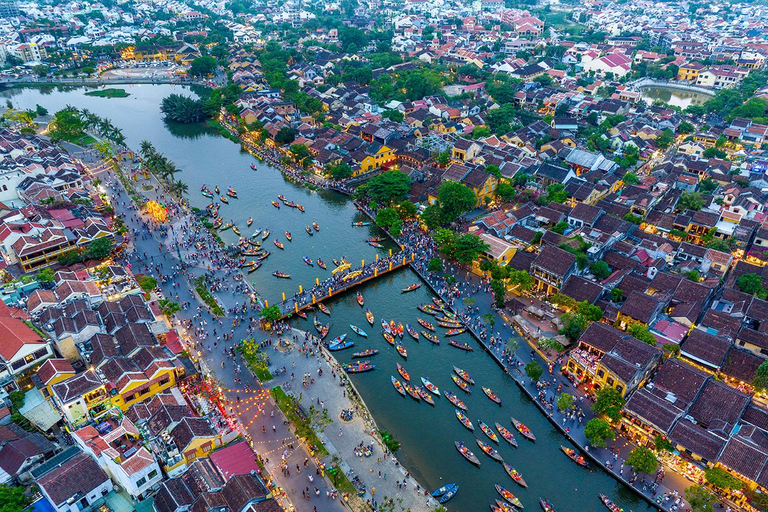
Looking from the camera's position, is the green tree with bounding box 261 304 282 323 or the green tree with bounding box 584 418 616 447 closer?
the green tree with bounding box 584 418 616 447

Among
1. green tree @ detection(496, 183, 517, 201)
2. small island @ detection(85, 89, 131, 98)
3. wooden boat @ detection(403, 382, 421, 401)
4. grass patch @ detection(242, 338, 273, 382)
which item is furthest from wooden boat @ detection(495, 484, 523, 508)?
small island @ detection(85, 89, 131, 98)

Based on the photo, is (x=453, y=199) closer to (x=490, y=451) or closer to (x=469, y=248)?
(x=469, y=248)

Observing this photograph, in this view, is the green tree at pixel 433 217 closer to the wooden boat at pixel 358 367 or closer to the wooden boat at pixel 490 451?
the wooden boat at pixel 358 367

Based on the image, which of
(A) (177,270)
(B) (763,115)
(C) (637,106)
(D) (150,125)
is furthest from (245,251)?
(B) (763,115)

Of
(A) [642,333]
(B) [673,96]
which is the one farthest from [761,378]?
(B) [673,96]

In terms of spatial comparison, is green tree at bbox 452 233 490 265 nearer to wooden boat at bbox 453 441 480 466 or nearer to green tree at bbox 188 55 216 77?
wooden boat at bbox 453 441 480 466

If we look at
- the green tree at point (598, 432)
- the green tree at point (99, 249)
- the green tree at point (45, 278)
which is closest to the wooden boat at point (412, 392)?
the green tree at point (598, 432)

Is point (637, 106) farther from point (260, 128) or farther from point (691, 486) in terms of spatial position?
point (691, 486)

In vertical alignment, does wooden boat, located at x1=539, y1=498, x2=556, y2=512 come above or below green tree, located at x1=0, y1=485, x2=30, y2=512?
below
